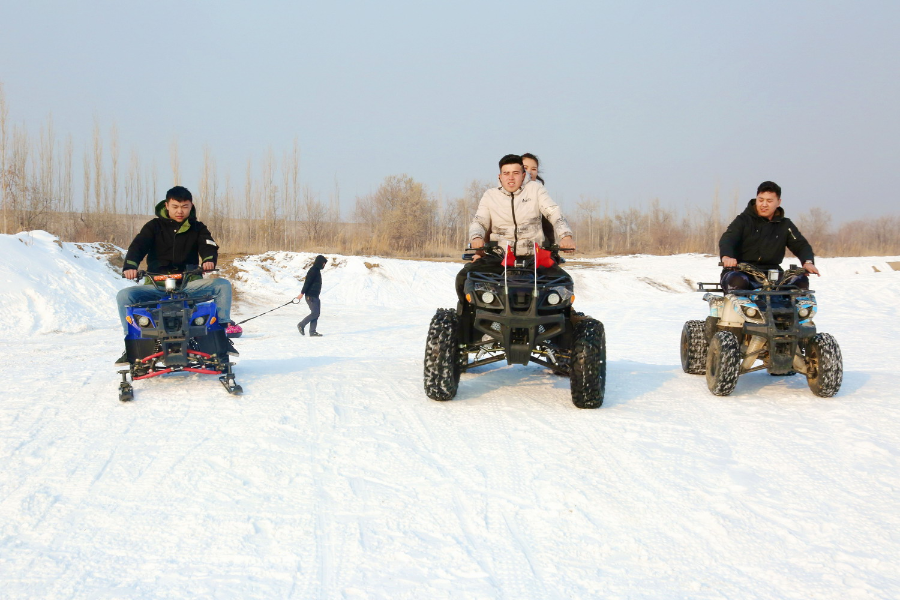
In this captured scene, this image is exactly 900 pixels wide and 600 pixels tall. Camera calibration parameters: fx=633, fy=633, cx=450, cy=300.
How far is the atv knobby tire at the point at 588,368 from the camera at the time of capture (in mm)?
5430

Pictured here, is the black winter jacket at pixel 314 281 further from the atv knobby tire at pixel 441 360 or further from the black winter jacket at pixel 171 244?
the atv knobby tire at pixel 441 360

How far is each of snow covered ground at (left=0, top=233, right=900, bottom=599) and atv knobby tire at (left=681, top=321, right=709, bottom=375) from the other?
483mm

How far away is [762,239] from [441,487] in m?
4.94

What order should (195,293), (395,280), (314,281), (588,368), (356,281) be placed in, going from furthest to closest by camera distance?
(395,280) < (356,281) < (314,281) < (195,293) < (588,368)

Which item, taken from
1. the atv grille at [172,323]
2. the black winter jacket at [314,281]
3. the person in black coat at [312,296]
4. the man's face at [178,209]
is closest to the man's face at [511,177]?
the man's face at [178,209]

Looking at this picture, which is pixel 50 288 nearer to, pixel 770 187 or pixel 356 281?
pixel 356 281

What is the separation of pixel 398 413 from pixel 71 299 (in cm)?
1613

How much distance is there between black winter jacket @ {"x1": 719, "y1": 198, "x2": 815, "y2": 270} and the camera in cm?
689

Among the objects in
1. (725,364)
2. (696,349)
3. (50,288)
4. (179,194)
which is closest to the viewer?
(725,364)

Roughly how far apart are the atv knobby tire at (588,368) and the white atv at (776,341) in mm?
1416

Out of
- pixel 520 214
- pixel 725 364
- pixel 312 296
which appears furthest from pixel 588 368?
pixel 312 296

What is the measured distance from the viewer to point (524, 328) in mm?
5434

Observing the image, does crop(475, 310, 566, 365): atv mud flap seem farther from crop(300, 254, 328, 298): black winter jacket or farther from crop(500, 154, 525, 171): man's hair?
crop(300, 254, 328, 298): black winter jacket

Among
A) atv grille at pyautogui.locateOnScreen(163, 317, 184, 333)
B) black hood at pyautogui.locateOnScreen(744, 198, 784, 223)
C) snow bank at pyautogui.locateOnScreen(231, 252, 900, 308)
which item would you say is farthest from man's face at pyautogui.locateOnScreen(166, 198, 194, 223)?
snow bank at pyautogui.locateOnScreen(231, 252, 900, 308)
